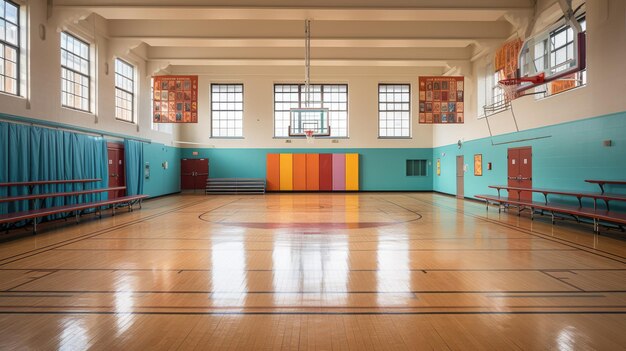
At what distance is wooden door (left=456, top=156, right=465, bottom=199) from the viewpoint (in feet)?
51.8

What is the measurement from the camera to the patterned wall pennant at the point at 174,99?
41.4ft

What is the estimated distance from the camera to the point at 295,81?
19000 mm

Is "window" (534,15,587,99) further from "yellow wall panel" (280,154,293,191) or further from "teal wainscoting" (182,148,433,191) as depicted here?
"yellow wall panel" (280,154,293,191)

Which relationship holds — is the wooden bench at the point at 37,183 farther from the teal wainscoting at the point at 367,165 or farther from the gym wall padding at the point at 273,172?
the gym wall padding at the point at 273,172

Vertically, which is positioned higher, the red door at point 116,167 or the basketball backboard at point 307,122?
the basketball backboard at point 307,122

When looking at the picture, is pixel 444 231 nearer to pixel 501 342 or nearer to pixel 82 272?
pixel 501 342

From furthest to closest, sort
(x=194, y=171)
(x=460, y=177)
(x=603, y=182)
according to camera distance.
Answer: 1. (x=194, y=171)
2. (x=460, y=177)
3. (x=603, y=182)

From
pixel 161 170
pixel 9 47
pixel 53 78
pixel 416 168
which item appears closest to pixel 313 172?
pixel 416 168

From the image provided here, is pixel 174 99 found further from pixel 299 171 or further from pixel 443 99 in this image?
pixel 443 99

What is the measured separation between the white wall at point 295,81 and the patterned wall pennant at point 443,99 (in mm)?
5459

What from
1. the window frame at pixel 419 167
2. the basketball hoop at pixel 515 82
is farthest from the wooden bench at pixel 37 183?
the window frame at pixel 419 167

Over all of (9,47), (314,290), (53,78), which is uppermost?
(9,47)

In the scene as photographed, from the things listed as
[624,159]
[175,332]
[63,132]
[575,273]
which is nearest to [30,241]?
[63,132]

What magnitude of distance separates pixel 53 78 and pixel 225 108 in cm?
988
